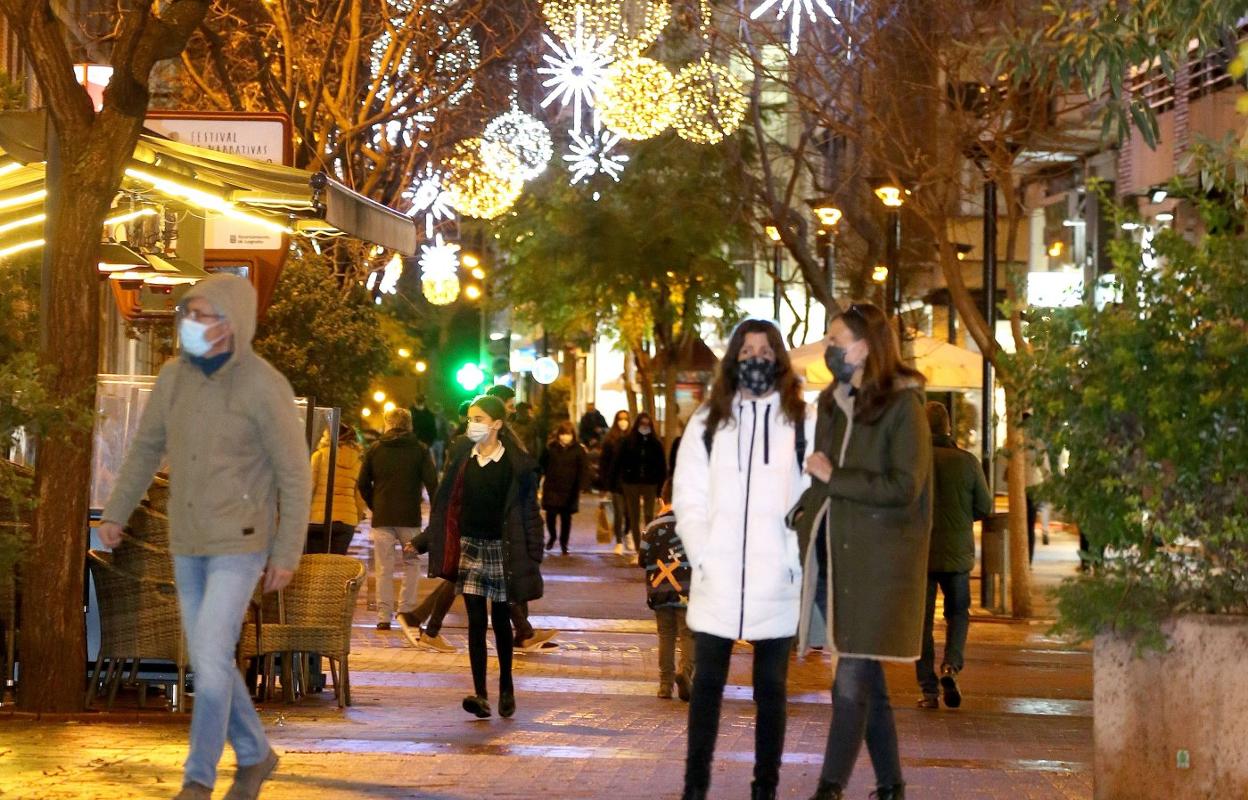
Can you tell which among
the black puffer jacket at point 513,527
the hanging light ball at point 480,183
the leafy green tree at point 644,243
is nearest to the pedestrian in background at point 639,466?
the hanging light ball at point 480,183

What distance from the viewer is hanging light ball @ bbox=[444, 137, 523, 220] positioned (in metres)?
24.3

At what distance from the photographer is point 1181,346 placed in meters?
7.87

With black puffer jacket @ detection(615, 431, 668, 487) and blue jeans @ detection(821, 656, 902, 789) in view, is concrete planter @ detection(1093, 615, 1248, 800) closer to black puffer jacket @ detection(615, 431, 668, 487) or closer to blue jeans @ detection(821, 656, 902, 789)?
blue jeans @ detection(821, 656, 902, 789)

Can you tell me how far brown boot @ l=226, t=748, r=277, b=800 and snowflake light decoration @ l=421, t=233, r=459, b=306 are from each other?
958 inches

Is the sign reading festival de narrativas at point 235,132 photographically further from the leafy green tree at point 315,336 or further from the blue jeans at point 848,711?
the leafy green tree at point 315,336

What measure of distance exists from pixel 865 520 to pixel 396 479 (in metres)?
10.8

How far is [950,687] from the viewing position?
12.3 metres

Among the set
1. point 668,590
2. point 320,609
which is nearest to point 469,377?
point 668,590

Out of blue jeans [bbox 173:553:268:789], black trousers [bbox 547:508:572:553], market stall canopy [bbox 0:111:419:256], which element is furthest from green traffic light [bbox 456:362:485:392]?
blue jeans [bbox 173:553:268:789]

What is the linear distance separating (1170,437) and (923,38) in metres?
13.8

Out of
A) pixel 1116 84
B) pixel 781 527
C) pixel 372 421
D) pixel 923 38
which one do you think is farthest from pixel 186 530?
pixel 372 421

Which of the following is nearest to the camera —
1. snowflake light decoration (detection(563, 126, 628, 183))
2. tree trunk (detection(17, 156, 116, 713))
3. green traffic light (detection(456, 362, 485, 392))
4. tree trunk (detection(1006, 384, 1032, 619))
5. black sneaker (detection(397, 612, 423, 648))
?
tree trunk (detection(17, 156, 116, 713))

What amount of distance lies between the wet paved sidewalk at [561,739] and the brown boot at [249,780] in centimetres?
73

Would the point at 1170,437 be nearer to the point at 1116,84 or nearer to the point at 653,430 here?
the point at 1116,84
